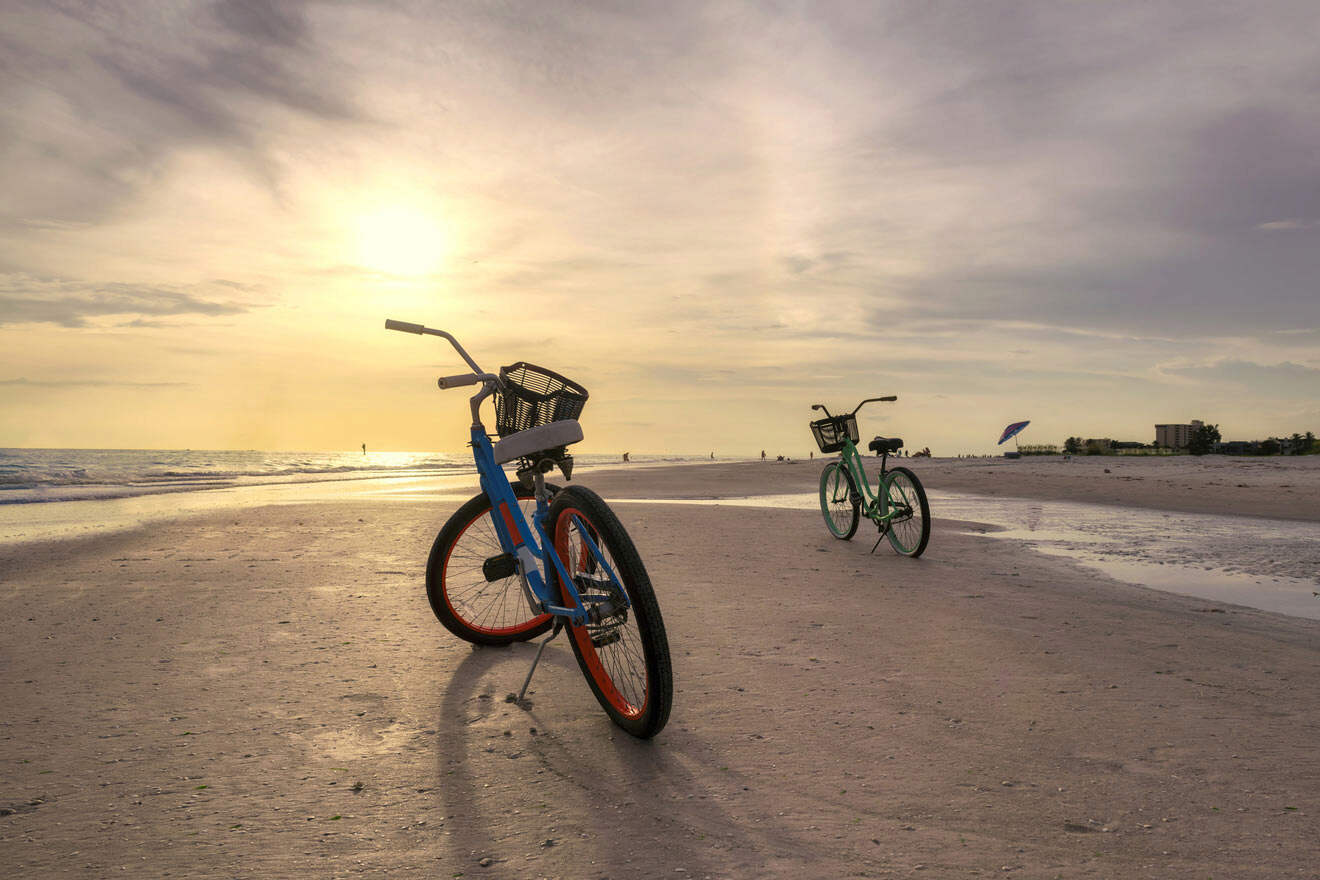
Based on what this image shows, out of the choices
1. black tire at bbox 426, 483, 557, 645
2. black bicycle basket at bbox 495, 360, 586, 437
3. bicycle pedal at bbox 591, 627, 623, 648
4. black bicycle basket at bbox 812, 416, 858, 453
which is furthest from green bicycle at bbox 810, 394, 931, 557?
bicycle pedal at bbox 591, 627, 623, 648

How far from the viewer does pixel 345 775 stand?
296 centimetres

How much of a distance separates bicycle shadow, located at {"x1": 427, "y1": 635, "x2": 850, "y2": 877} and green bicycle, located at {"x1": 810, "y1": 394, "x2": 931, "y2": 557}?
5758mm

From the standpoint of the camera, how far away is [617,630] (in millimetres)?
3508

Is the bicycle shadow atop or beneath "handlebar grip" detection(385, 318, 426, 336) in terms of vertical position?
beneath

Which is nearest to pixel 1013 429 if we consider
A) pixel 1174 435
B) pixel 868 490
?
pixel 1174 435

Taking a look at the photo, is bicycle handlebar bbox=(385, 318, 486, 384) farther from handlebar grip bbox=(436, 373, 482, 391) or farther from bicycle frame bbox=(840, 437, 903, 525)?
bicycle frame bbox=(840, 437, 903, 525)

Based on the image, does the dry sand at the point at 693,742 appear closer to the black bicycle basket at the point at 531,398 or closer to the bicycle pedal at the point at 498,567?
the bicycle pedal at the point at 498,567

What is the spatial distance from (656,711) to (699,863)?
2.89 ft

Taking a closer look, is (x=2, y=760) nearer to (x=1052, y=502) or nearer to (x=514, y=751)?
(x=514, y=751)

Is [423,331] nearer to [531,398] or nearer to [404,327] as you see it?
[404,327]

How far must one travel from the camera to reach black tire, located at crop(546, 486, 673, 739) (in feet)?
10.2

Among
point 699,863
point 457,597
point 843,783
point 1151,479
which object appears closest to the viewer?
point 699,863

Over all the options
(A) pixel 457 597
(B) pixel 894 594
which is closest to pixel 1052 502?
(B) pixel 894 594

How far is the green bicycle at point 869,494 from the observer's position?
8.67 metres
